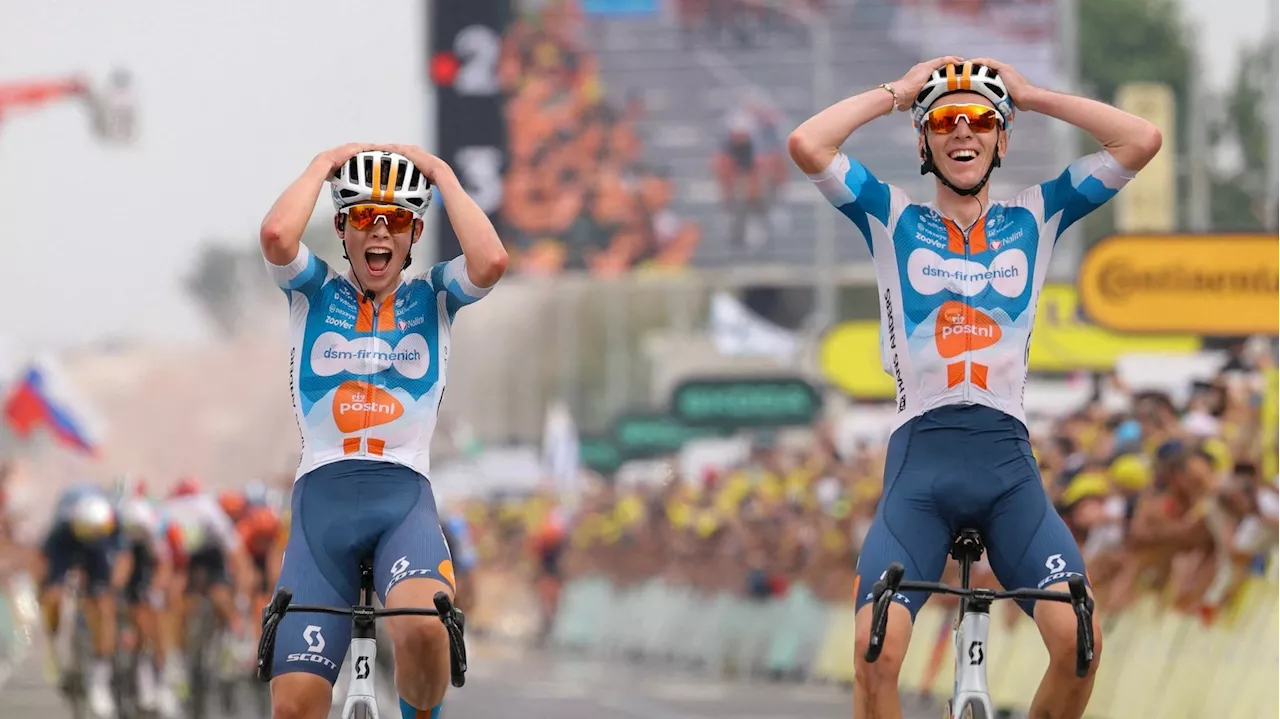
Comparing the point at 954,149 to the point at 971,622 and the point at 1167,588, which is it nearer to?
the point at 971,622

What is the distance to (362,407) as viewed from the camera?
10656mm

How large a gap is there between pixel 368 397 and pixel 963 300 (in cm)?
224

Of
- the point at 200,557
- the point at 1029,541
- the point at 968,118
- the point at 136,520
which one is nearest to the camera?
the point at 1029,541

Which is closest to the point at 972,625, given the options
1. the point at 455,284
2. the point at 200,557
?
the point at 455,284

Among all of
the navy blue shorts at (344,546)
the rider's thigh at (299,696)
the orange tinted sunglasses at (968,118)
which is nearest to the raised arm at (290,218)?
the navy blue shorts at (344,546)

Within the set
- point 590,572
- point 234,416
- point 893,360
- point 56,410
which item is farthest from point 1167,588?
point 234,416

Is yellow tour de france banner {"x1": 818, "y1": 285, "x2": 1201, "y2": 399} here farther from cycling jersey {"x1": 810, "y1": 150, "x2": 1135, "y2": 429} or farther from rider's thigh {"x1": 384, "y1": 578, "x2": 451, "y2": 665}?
rider's thigh {"x1": 384, "y1": 578, "x2": 451, "y2": 665}

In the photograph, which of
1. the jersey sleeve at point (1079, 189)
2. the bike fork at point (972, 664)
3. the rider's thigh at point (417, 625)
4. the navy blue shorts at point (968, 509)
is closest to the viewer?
the bike fork at point (972, 664)

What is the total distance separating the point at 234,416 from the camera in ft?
338

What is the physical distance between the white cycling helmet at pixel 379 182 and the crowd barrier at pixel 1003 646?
21.0 feet

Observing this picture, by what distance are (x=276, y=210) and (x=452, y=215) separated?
0.72m

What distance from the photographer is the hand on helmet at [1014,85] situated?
10344 mm

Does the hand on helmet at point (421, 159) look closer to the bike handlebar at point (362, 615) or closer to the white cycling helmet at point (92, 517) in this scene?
the bike handlebar at point (362, 615)

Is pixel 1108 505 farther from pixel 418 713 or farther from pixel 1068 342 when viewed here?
pixel 1068 342
